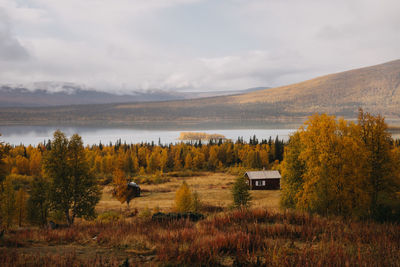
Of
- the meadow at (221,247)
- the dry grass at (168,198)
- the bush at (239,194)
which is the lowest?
the dry grass at (168,198)

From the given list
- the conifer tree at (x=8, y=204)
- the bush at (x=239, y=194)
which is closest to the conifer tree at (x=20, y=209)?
the conifer tree at (x=8, y=204)

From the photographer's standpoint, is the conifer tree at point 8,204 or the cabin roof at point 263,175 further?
the cabin roof at point 263,175

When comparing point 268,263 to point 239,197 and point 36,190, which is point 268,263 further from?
point 36,190

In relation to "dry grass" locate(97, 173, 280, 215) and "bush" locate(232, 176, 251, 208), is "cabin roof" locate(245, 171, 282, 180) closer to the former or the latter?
"dry grass" locate(97, 173, 280, 215)

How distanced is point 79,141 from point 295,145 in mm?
29905

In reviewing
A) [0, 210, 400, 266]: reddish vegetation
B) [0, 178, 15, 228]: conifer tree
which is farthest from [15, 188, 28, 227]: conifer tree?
[0, 210, 400, 266]: reddish vegetation

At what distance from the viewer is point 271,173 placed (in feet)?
276

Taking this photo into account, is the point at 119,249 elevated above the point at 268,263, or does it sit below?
below

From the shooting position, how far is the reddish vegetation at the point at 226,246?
628 centimetres

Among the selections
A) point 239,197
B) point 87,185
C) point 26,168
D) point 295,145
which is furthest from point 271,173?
point 26,168

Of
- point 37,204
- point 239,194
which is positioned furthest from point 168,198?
point 37,204

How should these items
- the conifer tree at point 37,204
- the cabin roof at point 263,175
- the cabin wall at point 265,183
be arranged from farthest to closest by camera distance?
the cabin roof at point 263,175
the cabin wall at point 265,183
the conifer tree at point 37,204

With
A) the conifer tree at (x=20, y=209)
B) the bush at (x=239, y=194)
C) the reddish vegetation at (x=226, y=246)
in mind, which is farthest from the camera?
the bush at (x=239, y=194)

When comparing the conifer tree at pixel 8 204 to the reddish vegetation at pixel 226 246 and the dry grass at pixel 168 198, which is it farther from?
the reddish vegetation at pixel 226 246
